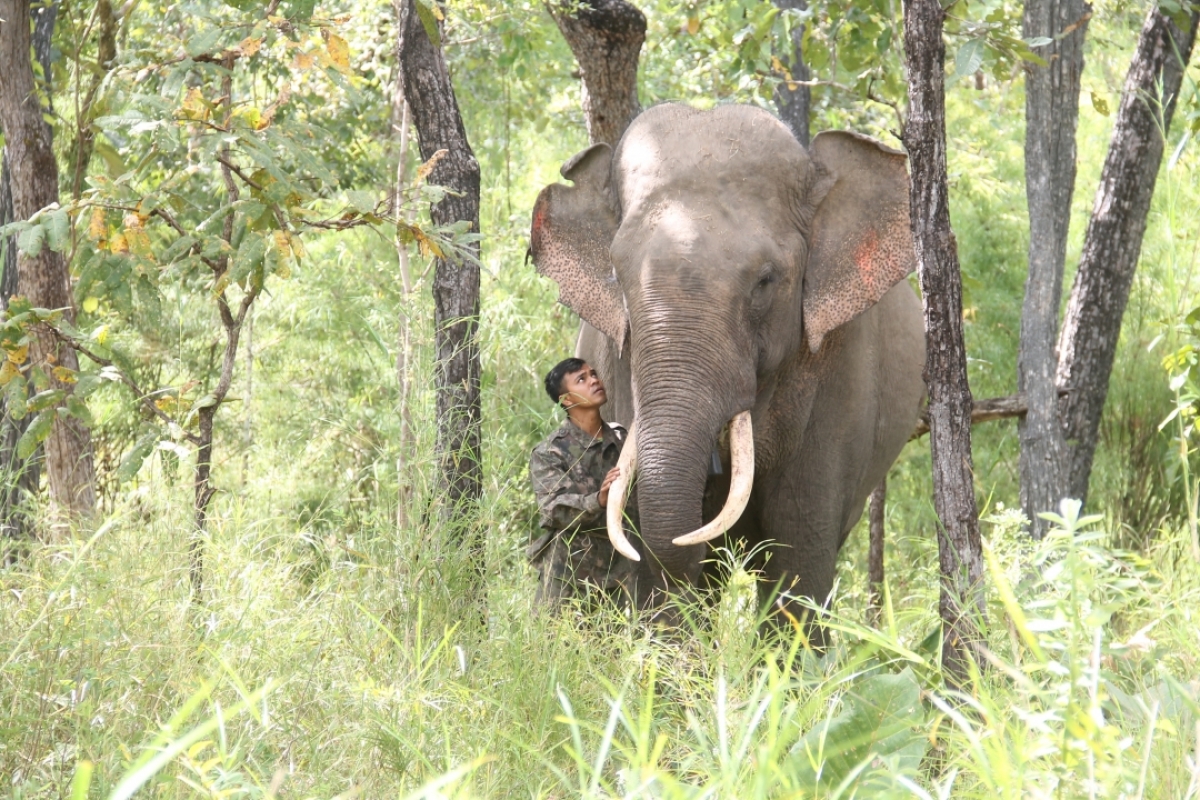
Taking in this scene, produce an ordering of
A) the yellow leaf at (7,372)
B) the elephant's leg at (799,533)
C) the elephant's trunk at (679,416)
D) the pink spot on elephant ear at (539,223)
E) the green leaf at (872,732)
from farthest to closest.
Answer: the pink spot on elephant ear at (539,223)
the elephant's leg at (799,533)
the elephant's trunk at (679,416)
the yellow leaf at (7,372)
the green leaf at (872,732)

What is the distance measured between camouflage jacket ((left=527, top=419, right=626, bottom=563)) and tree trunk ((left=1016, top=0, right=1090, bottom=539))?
2697mm

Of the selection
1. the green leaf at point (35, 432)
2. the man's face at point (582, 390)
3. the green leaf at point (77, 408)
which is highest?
the green leaf at point (77, 408)

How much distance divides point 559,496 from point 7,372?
180 cm

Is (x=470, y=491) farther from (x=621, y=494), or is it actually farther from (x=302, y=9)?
(x=302, y=9)

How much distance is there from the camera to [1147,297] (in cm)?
936

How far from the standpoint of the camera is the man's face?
5.16m

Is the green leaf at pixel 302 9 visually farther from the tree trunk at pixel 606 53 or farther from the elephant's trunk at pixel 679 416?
the tree trunk at pixel 606 53

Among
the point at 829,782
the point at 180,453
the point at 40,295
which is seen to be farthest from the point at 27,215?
the point at 829,782

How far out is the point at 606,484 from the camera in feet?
15.5

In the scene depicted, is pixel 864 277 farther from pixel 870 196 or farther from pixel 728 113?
pixel 728 113

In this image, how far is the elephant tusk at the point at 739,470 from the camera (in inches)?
178

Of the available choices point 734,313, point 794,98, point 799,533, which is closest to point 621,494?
point 734,313

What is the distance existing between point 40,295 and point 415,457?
Result: 1.68 m

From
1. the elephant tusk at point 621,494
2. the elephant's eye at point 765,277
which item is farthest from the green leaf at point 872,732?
the elephant's eye at point 765,277
